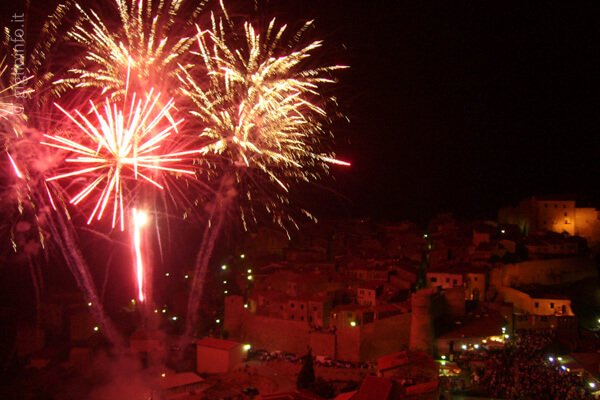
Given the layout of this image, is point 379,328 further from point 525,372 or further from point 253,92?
point 253,92

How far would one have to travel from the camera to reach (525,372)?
14508 mm

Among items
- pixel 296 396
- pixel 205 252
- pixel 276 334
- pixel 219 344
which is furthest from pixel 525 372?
pixel 205 252

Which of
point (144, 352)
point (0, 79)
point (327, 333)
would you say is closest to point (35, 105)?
point (0, 79)

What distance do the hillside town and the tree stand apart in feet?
0.12

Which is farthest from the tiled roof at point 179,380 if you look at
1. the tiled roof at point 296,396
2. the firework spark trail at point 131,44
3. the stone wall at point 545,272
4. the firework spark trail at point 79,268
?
the stone wall at point 545,272

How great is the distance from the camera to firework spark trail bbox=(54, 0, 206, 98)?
44.0ft

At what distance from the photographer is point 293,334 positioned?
19469 millimetres

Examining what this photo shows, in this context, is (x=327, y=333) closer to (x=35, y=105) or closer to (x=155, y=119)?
(x=155, y=119)

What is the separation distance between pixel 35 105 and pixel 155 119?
4.53 metres

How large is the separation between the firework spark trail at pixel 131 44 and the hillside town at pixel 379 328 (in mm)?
9779

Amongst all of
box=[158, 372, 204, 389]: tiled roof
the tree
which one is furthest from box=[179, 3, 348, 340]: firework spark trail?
box=[158, 372, 204, 389]: tiled roof

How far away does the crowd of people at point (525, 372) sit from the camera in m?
13.5

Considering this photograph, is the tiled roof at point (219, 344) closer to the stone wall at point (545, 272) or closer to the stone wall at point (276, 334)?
the stone wall at point (276, 334)

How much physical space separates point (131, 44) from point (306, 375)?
11122 millimetres
